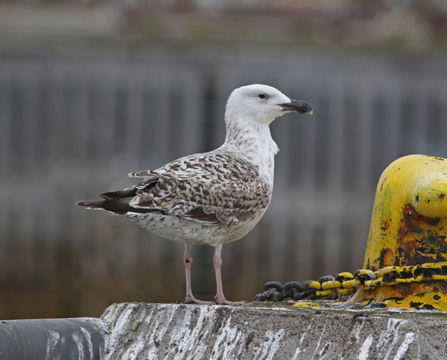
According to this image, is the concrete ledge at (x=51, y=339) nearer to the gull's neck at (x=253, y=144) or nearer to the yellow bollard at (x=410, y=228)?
the yellow bollard at (x=410, y=228)

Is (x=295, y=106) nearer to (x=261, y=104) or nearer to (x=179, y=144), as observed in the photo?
(x=261, y=104)

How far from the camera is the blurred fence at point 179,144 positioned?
25.6 ft

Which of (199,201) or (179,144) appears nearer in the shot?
(199,201)

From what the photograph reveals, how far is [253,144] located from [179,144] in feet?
13.9

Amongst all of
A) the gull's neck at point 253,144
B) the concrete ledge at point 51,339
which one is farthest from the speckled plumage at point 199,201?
the concrete ledge at point 51,339

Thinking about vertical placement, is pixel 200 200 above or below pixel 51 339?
above

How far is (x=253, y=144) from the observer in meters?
3.97

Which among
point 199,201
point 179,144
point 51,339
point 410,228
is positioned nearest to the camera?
point 51,339

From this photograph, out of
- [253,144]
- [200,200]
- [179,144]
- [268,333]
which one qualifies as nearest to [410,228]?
[268,333]

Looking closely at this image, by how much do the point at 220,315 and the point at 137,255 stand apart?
5044 mm

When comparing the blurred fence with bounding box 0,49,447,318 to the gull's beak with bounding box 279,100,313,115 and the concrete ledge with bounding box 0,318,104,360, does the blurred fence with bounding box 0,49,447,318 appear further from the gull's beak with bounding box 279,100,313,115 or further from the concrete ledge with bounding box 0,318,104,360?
the concrete ledge with bounding box 0,318,104,360

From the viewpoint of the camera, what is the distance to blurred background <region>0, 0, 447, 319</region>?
782cm

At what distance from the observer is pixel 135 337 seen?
3.02 metres

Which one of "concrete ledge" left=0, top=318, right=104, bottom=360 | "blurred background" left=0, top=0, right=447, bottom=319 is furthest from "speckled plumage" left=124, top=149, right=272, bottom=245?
"blurred background" left=0, top=0, right=447, bottom=319
